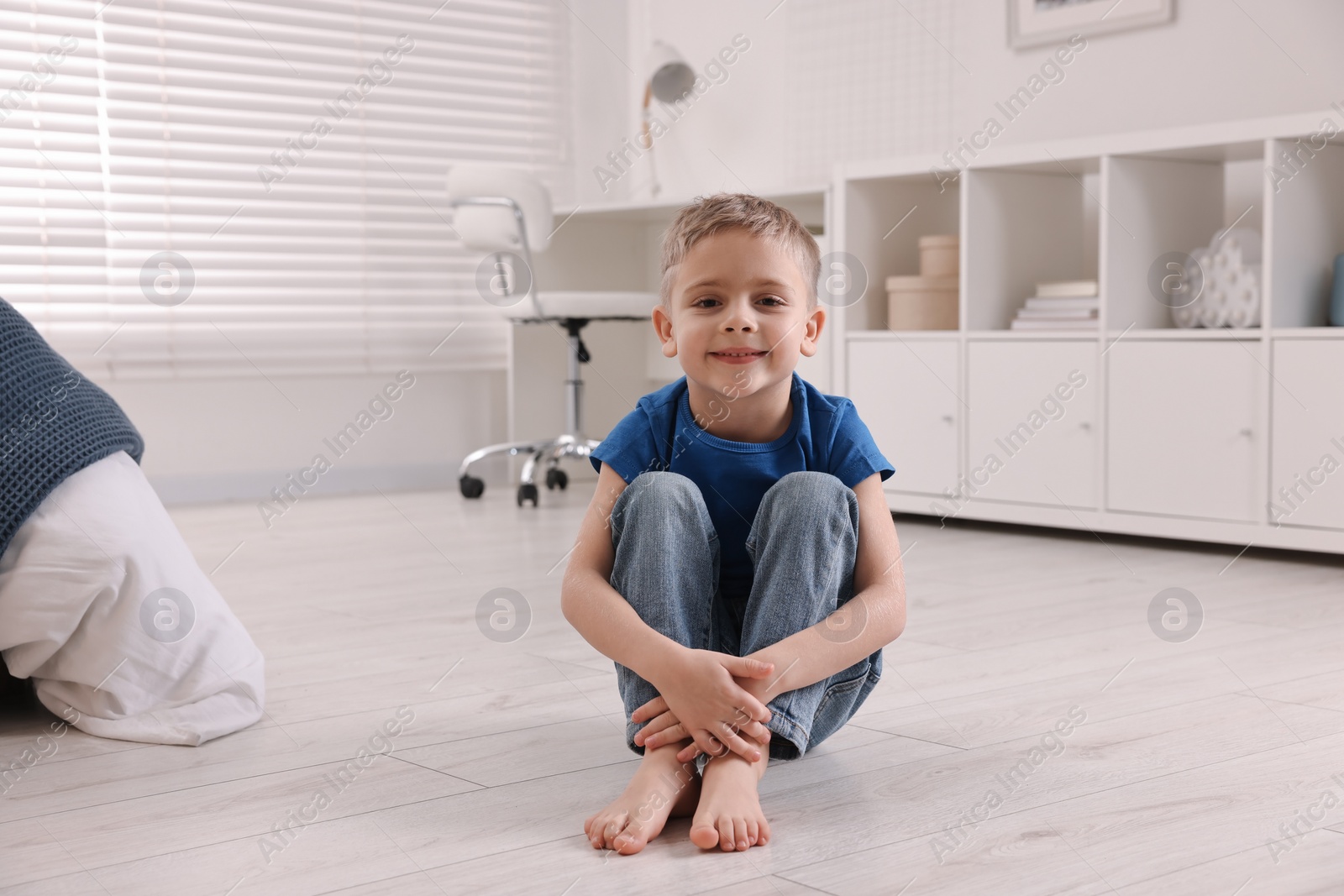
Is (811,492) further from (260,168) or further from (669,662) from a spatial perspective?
(260,168)

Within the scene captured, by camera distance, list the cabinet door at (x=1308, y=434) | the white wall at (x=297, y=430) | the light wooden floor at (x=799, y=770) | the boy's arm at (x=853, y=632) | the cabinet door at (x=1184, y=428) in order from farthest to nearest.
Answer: the white wall at (x=297, y=430), the cabinet door at (x=1184, y=428), the cabinet door at (x=1308, y=434), the boy's arm at (x=853, y=632), the light wooden floor at (x=799, y=770)

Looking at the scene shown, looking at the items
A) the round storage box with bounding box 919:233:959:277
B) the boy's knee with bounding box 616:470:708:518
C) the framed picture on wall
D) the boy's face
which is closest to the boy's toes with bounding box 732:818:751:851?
the boy's knee with bounding box 616:470:708:518

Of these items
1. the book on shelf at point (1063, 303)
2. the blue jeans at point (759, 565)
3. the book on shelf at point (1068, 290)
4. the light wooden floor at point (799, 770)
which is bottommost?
the light wooden floor at point (799, 770)

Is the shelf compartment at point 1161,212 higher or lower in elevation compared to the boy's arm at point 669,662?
higher

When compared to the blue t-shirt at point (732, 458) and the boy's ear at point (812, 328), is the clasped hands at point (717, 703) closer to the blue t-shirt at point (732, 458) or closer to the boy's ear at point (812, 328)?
the blue t-shirt at point (732, 458)

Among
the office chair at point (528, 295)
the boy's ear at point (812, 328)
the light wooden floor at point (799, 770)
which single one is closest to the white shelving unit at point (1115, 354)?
the light wooden floor at point (799, 770)

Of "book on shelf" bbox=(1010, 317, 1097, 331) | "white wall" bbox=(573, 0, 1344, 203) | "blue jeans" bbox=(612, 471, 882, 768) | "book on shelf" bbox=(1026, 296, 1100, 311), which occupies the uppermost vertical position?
"white wall" bbox=(573, 0, 1344, 203)

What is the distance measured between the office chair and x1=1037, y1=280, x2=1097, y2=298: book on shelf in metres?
1.06

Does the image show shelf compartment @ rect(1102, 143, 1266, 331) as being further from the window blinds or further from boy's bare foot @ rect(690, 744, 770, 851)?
the window blinds

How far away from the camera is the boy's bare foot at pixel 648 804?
1061 millimetres

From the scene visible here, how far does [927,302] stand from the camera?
3211 mm

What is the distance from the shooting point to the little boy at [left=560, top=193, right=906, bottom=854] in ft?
3.64

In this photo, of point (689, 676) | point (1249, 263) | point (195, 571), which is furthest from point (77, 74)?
point (689, 676)

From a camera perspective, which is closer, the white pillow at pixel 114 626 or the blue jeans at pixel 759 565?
the blue jeans at pixel 759 565
